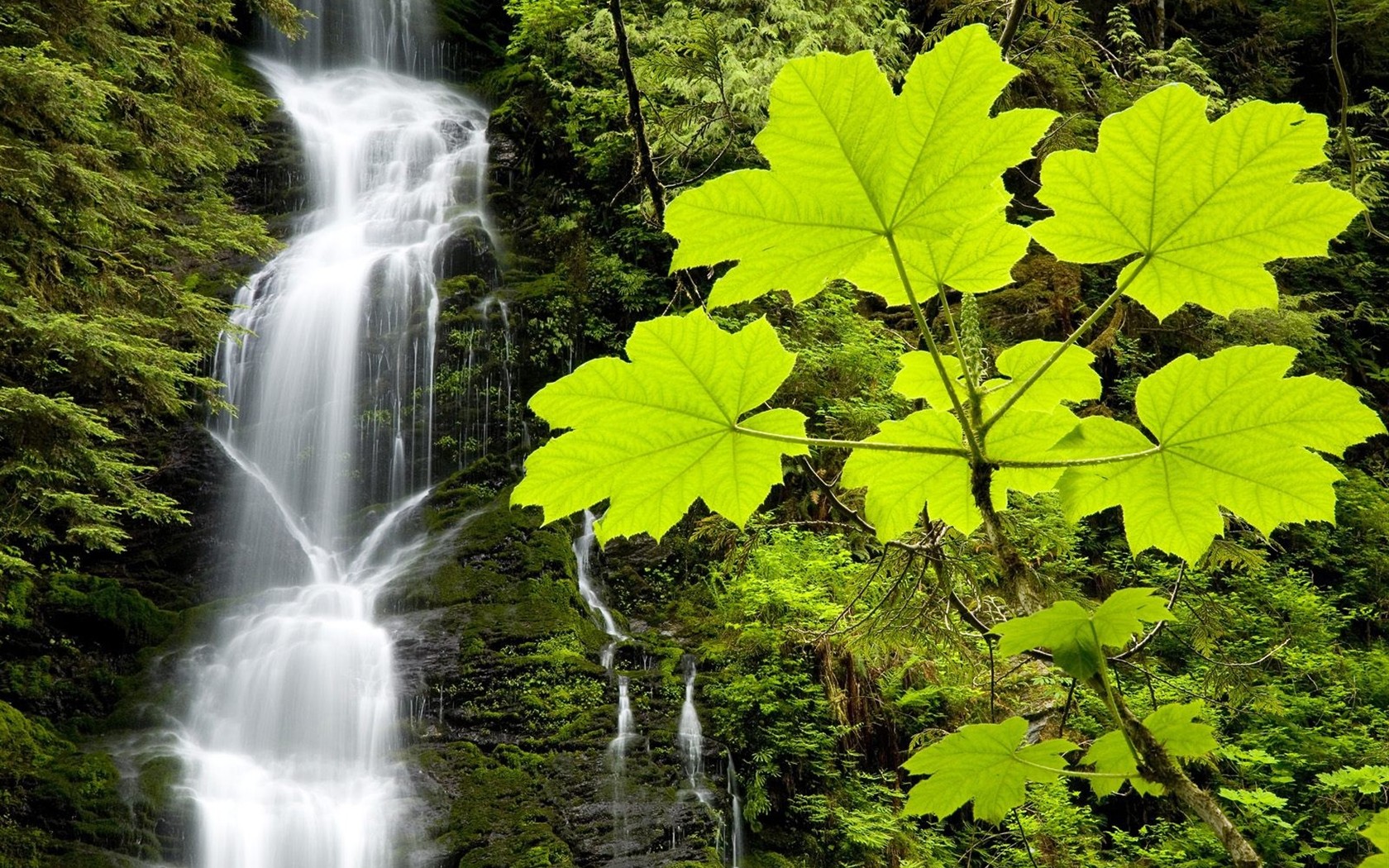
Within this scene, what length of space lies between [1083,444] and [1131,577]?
29.4 feet

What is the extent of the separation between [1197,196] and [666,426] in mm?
372

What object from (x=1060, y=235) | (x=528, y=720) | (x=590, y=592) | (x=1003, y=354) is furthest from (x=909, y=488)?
(x=590, y=592)

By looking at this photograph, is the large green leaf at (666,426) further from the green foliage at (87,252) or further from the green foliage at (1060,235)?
the green foliage at (87,252)

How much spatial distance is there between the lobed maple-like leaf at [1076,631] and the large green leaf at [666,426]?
0.19 m

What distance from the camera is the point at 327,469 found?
1062 centimetres

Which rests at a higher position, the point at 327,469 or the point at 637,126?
the point at 327,469

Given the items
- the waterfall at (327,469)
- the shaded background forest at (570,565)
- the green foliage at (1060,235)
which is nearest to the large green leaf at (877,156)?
the green foliage at (1060,235)

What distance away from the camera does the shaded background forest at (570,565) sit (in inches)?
246

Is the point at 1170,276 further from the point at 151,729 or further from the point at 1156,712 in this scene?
the point at 151,729

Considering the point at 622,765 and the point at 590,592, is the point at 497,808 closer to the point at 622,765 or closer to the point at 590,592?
the point at 622,765

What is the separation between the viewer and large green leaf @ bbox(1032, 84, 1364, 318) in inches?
21.2

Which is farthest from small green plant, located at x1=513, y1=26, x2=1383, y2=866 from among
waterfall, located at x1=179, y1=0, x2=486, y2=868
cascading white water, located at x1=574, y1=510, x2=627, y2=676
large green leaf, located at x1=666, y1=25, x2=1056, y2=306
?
cascading white water, located at x1=574, y1=510, x2=627, y2=676

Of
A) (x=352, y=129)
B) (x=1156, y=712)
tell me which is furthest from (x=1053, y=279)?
(x=352, y=129)

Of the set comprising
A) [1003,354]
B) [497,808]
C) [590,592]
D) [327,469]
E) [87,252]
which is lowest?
[497,808]
